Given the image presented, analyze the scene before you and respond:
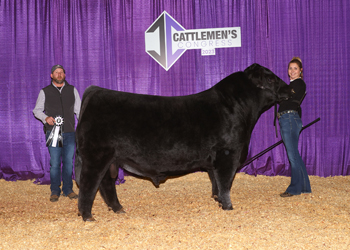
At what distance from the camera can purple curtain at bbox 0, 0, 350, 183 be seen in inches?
229

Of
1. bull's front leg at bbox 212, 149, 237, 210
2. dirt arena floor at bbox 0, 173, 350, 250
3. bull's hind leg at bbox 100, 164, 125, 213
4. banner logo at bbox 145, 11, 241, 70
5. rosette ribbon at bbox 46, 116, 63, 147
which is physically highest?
banner logo at bbox 145, 11, 241, 70

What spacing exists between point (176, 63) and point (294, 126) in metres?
2.46

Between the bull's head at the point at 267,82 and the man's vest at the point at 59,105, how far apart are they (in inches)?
97.6

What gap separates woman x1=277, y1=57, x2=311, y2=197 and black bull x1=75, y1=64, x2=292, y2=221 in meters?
0.71

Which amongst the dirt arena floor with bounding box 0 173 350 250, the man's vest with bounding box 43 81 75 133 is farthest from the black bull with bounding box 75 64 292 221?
the man's vest with bounding box 43 81 75 133

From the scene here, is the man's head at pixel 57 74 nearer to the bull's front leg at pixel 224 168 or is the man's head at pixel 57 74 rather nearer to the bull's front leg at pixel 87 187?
the bull's front leg at pixel 87 187

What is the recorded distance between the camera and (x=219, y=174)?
3.63 meters

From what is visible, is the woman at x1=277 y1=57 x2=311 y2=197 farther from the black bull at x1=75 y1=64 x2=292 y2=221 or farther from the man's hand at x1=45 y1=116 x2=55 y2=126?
the man's hand at x1=45 y1=116 x2=55 y2=126

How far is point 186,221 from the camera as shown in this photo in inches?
134

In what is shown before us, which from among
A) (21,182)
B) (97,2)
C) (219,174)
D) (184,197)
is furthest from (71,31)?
(219,174)

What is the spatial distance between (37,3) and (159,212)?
14.5ft

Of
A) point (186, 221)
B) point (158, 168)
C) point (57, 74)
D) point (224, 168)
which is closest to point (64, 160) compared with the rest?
point (57, 74)

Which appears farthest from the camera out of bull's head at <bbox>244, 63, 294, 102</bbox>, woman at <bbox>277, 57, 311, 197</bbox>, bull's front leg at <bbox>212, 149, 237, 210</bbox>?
woman at <bbox>277, 57, 311, 197</bbox>

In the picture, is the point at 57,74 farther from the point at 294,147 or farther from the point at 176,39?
the point at 294,147
